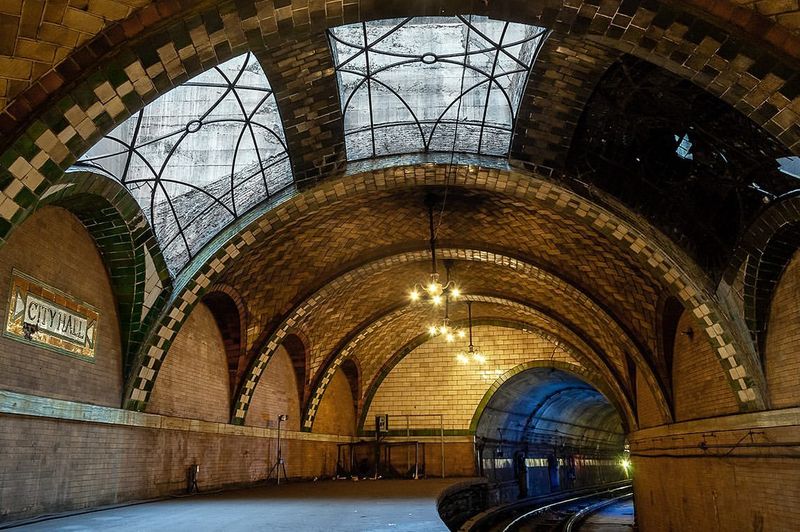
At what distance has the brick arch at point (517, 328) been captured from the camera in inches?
661

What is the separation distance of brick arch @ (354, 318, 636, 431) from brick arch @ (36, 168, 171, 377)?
11233mm

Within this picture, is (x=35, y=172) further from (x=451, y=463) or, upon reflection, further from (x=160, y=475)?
(x=451, y=463)

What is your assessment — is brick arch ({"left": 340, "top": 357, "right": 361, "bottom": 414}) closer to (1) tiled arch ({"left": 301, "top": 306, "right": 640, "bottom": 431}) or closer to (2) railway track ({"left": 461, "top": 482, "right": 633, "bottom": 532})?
(1) tiled arch ({"left": 301, "top": 306, "right": 640, "bottom": 431})

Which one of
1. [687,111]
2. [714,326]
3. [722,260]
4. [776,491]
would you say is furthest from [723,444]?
[687,111]

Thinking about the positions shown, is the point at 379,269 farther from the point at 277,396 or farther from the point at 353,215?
the point at 277,396

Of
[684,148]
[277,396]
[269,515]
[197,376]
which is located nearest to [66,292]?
[197,376]

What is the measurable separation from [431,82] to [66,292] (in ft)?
20.9

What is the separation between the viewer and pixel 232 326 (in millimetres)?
14336

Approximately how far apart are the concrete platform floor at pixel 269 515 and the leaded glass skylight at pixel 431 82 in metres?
5.57

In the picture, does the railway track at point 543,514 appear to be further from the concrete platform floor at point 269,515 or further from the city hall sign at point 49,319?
the city hall sign at point 49,319

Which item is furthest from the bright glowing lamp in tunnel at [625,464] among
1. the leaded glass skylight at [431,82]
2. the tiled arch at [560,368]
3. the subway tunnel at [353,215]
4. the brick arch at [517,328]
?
the leaded glass skylight at [431,82]

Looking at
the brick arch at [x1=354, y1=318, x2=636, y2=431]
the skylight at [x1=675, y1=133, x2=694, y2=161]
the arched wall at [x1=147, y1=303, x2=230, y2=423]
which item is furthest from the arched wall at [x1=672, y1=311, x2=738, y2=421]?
the arched wall at [x1=147, y1=303, x2=230, y2=423]

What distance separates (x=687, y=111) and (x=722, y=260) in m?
2.61

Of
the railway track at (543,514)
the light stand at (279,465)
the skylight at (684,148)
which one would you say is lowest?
the railway track at (543,514)
